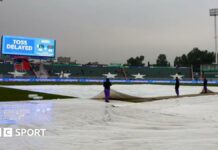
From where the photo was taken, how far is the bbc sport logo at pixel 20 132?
7.51 meters

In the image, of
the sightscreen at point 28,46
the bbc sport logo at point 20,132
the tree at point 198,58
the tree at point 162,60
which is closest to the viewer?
the bbc sport logo at point 20,132

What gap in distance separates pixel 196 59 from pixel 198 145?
5614 inches

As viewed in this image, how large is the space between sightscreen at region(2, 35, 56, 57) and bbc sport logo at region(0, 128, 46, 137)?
2111 inches

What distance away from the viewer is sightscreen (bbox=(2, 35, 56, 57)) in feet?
194

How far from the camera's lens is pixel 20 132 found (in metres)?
7.86

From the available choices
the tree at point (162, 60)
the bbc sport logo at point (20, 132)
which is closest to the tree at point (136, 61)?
the tree at point (162, 60)

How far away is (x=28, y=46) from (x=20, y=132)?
54.8 meters

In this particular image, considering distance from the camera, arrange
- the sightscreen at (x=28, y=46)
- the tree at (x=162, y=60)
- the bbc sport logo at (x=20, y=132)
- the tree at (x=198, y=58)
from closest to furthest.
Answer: the bbc sport logo at (x=20, y=132) → the sightscreen at (x=28, y=46) → the tree at (x=198, y=58) → the tree at (x=162, y=60)

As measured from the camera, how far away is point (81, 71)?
8400cm

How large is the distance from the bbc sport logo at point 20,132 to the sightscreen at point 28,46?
176ft

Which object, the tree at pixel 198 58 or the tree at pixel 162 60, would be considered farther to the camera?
the tree at pixel 162 60

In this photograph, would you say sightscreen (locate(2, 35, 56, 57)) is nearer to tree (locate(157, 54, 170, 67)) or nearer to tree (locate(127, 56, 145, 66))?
tree (locate(127, 56, 145, 66))

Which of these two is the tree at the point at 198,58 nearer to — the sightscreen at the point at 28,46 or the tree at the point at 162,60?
the tree at the point at 162,60

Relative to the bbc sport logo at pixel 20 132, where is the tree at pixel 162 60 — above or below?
above
